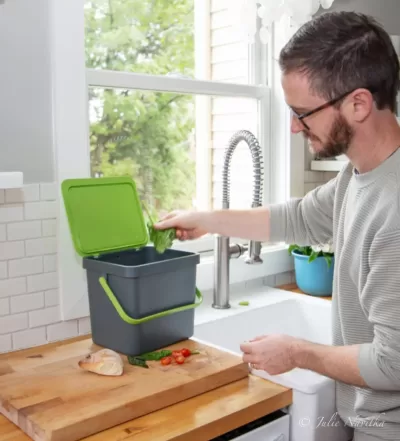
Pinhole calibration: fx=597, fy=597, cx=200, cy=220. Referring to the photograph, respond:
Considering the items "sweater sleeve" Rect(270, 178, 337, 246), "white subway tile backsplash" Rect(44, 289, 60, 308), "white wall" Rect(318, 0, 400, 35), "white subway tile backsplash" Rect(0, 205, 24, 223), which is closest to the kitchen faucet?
"sweater sleeve" Rect(270, 178, 337, 246)

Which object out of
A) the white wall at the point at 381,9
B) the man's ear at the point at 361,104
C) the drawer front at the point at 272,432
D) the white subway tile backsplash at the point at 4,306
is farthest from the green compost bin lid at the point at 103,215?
the white wall at the point at 381,9

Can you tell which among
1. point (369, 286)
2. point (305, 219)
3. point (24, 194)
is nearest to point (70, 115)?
point (24, 194)

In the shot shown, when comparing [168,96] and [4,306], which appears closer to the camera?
[4,306]

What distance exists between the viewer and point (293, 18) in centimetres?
211

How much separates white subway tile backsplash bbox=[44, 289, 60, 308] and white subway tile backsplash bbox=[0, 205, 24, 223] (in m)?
0.22

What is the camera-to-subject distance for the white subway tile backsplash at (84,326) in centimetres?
173

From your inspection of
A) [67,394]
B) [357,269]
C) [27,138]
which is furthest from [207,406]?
[27,138]

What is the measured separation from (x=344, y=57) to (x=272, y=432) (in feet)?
2.74

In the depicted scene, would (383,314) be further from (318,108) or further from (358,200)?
(318,108)

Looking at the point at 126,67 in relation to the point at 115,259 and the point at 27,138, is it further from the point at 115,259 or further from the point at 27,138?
the point at 115,259

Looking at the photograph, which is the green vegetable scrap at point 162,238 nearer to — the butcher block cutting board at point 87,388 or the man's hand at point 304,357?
the butcher block cutting board at point 87,388

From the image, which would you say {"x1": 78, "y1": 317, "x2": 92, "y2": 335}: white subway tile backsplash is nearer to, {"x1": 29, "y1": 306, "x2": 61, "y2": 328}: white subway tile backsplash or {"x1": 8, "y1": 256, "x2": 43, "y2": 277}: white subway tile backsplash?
{"x1": 29, "y1": 306, "x2": 61, "y2": 328}: white subway tile backsplash

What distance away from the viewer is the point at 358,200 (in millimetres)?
1277

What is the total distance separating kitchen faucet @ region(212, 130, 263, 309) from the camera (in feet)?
6.39
